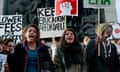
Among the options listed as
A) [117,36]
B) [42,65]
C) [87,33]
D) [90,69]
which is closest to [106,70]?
[90,69]

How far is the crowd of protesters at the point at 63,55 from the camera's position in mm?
7266

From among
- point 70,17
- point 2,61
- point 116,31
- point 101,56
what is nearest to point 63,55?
point 101,56

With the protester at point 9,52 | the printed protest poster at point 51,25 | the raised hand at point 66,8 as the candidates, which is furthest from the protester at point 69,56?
the printed protest poster at point 51,25

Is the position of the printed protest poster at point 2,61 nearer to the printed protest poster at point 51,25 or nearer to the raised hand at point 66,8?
the raised hand at point 66,8

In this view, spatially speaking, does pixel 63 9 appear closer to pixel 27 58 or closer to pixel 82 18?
pixel 27 58

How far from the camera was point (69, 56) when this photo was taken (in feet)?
25.3

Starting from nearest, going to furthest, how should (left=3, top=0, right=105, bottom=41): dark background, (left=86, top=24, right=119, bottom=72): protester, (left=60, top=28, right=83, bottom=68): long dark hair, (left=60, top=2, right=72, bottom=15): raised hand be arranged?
(left=60, top=28, right=83, bottom=68): long dark hair
(left=86, top=24, right=119, bottom=72): protester
(left=60, top=2, right=72, bottom=15): raised hand
(left=3, top=0, right=105, bottom=41): dark background

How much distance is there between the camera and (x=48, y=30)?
44.1ft

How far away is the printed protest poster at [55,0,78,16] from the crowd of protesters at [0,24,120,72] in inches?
171

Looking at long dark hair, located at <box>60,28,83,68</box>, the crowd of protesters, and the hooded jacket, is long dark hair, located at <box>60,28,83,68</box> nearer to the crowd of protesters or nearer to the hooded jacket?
the crowd of protesters

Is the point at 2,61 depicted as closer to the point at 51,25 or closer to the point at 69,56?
the point at 69,56

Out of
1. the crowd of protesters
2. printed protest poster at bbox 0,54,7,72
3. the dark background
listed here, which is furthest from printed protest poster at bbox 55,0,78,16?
the dark background

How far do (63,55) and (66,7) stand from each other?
4952 millimetres

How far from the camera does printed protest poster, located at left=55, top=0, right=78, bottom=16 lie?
41.1 ft
